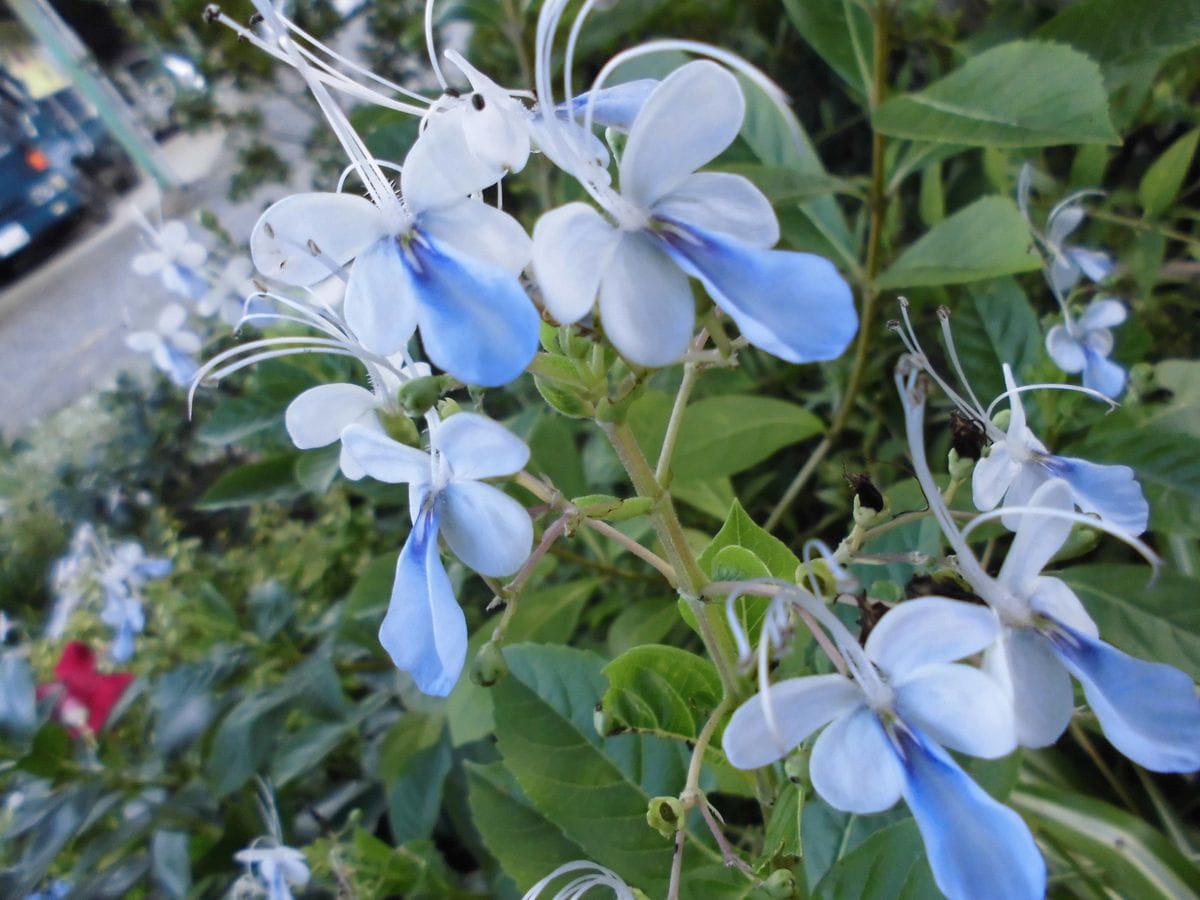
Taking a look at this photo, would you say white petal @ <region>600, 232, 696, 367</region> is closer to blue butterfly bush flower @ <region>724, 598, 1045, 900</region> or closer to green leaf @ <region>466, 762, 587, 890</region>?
blue butterfly bush flower @ <region>724, 598, 1045, 900</region>

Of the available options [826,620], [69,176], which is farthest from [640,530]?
[69,176]

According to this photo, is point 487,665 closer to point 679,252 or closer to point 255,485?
point 679,252

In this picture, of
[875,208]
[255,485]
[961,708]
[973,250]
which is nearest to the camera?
[961,708]

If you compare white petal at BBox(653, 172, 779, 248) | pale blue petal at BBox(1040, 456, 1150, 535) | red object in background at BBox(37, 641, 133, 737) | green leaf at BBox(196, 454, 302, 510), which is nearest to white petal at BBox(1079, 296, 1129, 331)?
pale blue petal at BBox(1040, 456, 1150, 535)

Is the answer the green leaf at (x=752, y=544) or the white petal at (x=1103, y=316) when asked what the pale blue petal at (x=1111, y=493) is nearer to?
the green leaf at (x=752, y=544)

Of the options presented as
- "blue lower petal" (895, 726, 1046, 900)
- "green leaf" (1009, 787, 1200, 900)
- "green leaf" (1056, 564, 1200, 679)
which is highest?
"blue lower petal" (895, 726, 1046, 900)

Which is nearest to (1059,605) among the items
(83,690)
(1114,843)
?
(1114,843)
